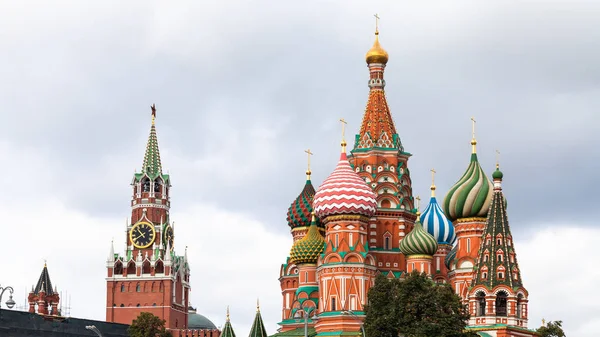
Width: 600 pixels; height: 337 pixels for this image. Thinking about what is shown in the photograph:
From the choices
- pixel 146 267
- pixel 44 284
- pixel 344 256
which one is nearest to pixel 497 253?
pixel 344 256

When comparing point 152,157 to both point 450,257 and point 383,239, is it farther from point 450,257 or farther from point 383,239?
point 450,257

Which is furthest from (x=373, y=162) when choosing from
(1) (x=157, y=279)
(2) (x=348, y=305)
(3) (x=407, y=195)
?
(1) (x=157, y=279)

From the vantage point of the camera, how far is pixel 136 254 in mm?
154000

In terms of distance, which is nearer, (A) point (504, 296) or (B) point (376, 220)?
(A) point (504, 296)

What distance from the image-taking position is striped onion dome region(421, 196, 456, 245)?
9938cm

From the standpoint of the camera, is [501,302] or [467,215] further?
[467,215]

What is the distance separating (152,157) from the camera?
15712 centimetres

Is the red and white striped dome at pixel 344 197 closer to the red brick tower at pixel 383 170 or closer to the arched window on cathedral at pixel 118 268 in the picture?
the red brick tower at pixel 383 170

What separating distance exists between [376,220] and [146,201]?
63.7m

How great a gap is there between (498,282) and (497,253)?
1884mm

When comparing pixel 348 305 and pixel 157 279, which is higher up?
pixel 157 279

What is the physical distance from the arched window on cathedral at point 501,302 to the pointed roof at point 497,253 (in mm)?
686

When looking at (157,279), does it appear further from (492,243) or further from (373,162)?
(492,243)

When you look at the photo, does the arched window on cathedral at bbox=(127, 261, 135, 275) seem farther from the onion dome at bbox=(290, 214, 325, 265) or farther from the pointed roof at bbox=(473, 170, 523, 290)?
the pointed roof at bbox=(473, 170, 523, 290)
